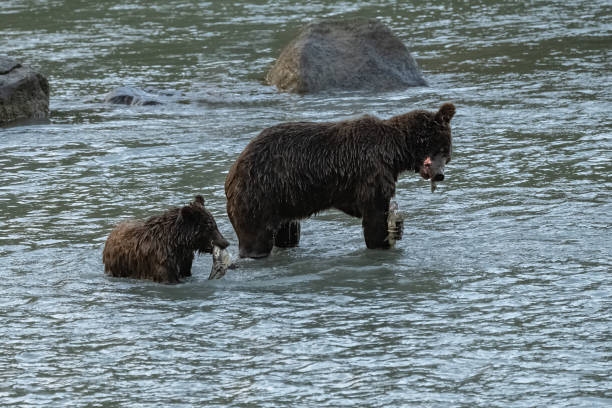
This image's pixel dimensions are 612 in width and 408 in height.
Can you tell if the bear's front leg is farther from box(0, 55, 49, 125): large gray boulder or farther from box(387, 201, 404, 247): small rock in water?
box(0, 55, 49, 125): large gray boulder

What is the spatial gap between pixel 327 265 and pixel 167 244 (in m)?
1.56

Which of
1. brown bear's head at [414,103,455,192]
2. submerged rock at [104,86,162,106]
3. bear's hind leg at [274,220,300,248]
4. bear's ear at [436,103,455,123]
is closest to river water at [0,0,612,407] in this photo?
bear's hind leg at [274,220,300,248]

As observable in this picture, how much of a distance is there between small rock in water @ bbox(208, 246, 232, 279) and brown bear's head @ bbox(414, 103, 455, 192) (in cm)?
217

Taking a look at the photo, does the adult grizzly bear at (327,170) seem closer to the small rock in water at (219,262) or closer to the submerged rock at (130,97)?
the small rock in water at (219,262)

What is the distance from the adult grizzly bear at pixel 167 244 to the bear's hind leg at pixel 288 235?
1061mm

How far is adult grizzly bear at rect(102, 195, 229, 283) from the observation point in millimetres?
9969

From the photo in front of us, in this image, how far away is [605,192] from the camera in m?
12.4

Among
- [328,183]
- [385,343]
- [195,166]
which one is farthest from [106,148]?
[385,343]

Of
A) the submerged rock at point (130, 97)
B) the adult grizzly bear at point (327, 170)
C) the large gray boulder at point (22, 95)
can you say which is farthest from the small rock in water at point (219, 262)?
the submerged rock at point (130, 97)

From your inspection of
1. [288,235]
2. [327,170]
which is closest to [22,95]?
[288,235]

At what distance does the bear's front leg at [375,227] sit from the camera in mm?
10711

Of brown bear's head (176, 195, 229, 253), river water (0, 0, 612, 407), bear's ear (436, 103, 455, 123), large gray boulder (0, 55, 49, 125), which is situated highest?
bear's ear (436, 103, 455, 123)

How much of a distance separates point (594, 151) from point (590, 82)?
178 inches

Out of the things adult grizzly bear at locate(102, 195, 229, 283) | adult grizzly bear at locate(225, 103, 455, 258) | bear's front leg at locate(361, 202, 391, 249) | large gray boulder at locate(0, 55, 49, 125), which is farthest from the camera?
large gray boulder at locate(0, 55, 49, 125)
